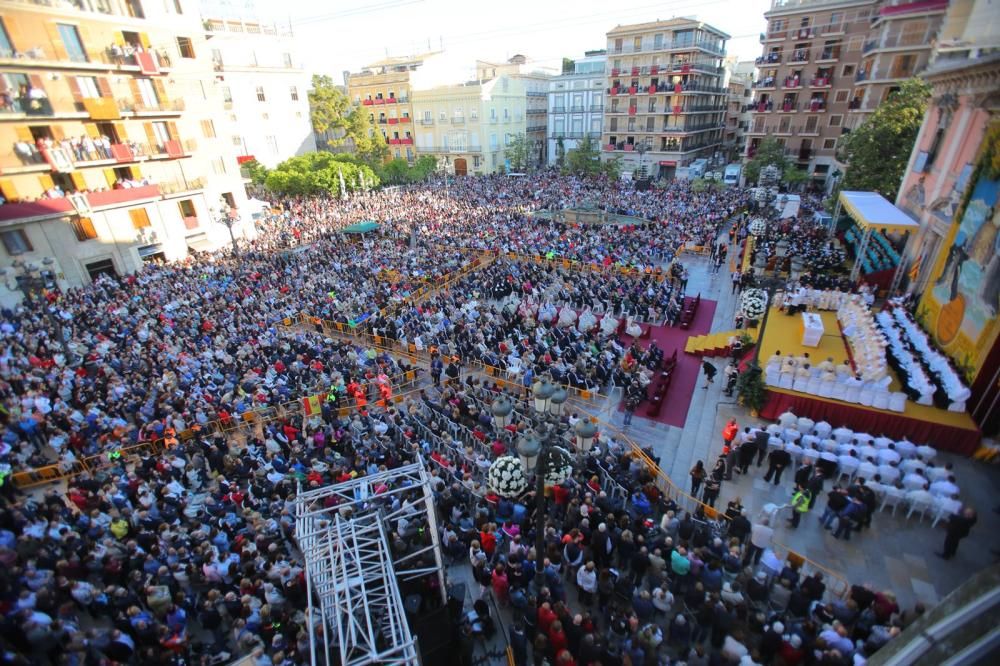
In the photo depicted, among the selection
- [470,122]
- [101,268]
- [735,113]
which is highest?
[470,122]

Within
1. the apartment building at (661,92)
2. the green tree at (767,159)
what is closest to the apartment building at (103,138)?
the apartment building at (661,92)

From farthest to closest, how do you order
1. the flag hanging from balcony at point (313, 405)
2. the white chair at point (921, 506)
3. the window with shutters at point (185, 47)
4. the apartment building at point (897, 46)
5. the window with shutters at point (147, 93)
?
the apartment building at point (897, 46)
the window with shutters at point (185, 47)
the window with shutters at point (147, 93)
the flag hanging from balcony at point (313, 405)
the white chair at point (921, 506)

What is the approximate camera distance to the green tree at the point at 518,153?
57094 mm

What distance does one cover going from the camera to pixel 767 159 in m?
41.9

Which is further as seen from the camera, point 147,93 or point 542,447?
point 147,93

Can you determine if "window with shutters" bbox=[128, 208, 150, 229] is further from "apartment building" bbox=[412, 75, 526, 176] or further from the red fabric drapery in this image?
"apartment building" bbox=[412, 75, 526, 176]

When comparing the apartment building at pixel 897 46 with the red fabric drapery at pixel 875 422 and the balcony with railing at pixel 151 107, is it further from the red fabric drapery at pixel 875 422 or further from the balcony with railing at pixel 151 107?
the balcony with railing at pixel 151 107

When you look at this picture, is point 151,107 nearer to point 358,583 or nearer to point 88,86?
point 88,86

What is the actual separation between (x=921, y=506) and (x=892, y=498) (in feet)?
1.57

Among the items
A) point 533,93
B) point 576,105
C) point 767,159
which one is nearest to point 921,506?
point 767,159

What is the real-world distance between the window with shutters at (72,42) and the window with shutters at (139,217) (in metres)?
7.82

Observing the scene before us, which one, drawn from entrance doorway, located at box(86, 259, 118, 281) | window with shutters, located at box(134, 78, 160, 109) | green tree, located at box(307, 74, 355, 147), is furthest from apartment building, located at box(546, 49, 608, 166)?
entrance doorway, located at box(86, 259, 118, 281)

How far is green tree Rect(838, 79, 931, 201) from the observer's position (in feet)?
79.0

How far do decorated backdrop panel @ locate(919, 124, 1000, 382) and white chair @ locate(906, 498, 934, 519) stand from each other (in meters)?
5.01
